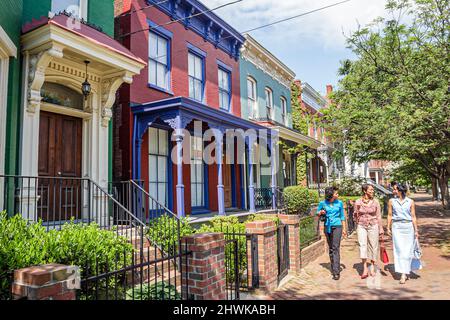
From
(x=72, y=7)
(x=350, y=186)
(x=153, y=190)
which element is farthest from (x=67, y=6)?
(x=350, y=186)

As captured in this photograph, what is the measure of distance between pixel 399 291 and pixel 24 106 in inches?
296

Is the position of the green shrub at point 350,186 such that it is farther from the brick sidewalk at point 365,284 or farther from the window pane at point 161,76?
the window pane at point 161,76

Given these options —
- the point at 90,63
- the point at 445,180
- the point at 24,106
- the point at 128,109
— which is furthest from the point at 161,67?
the point at 445,180

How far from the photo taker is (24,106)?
260 inches

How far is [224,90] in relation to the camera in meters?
14.2

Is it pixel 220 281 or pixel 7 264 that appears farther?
pixel 220 281

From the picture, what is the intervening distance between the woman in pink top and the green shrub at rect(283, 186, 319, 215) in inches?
305

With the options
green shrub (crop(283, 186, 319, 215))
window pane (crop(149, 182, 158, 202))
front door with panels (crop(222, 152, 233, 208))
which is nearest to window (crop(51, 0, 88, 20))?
window pane (crop(149, 182, 158, 202))

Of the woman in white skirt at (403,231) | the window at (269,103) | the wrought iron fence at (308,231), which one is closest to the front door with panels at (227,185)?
the window at (269,103)

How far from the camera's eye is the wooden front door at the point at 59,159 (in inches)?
280

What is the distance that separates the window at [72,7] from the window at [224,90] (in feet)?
21.8

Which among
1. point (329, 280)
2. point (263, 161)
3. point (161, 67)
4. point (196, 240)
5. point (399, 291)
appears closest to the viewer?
point (196, 240)

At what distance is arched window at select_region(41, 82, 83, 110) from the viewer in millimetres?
7337
